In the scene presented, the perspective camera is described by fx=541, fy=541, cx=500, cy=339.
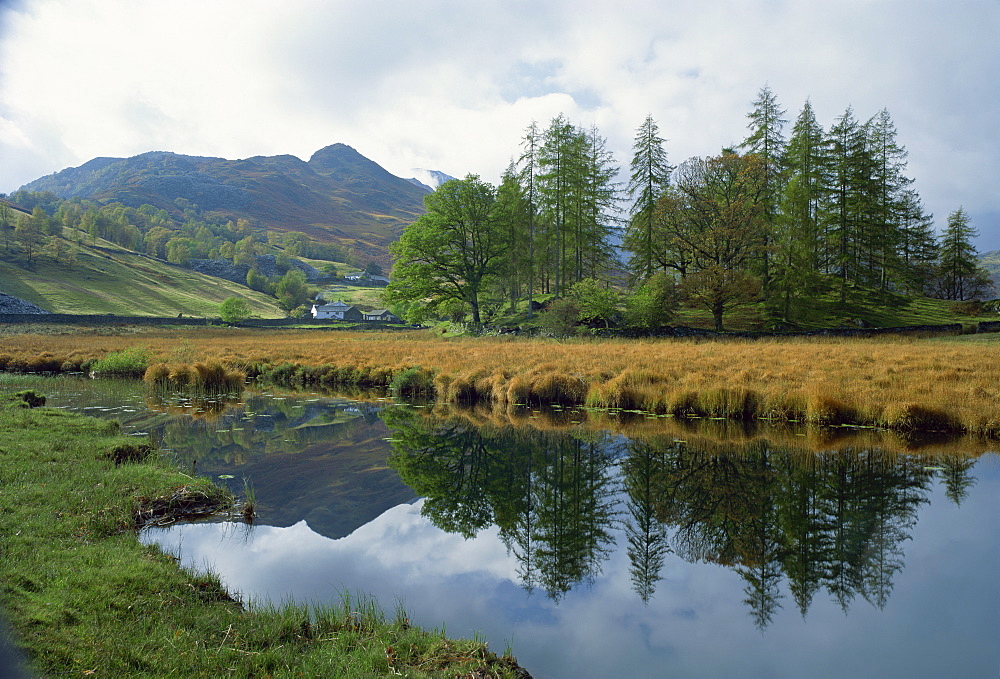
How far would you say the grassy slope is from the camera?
86875 millimetres

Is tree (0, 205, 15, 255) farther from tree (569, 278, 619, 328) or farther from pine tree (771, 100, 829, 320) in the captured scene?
pine tree (771, 100, 829, 320)

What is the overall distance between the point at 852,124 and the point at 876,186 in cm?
576

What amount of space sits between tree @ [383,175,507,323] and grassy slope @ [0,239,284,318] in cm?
6353

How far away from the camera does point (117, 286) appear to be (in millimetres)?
103812

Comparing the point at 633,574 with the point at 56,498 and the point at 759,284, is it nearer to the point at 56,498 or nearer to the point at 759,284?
the point at 56,498

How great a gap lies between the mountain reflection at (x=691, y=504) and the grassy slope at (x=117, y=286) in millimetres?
91220

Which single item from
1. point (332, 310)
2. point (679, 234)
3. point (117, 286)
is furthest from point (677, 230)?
point (117, 286)

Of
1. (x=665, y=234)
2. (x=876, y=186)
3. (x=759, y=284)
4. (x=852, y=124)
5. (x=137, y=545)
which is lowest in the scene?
(x=137, y=545)

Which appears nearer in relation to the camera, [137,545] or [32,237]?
[137,545]

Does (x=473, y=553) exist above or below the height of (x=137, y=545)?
below

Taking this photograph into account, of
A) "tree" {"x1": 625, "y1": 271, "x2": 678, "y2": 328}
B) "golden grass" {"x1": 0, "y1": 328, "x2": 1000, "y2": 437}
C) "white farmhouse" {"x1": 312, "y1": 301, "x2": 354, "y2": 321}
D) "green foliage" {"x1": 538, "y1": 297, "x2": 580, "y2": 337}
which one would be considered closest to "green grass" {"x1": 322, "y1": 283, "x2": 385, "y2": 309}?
"white farmhouse" {"x1": 312, "y1": 301, "x2": 354, "y2": 321}

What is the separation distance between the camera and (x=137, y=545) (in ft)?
21.0

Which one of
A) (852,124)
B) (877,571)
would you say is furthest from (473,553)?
→ (852,124)

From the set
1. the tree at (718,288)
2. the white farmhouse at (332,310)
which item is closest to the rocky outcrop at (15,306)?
the white farmhouse at (332,310)
